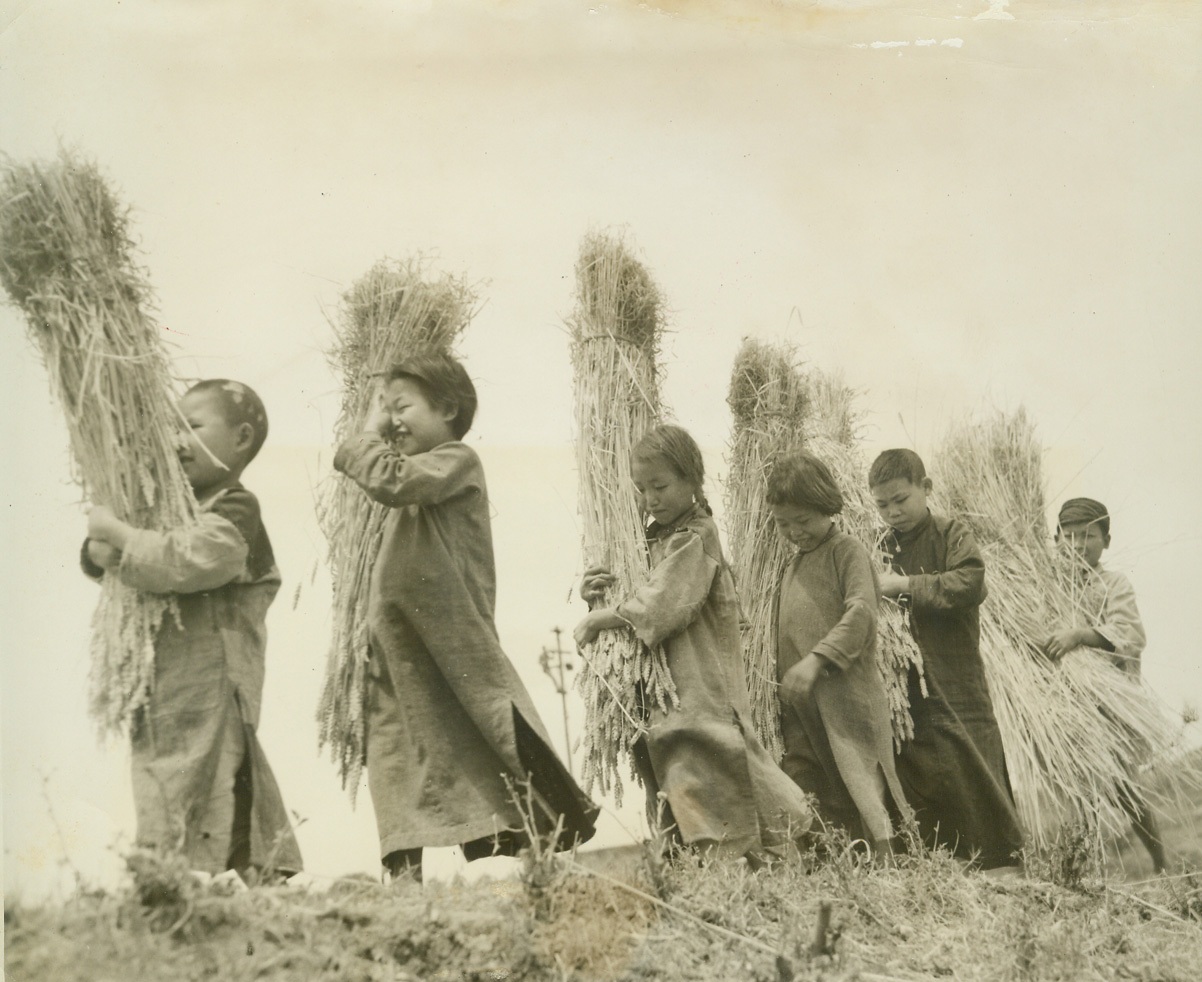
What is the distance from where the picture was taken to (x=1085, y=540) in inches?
172

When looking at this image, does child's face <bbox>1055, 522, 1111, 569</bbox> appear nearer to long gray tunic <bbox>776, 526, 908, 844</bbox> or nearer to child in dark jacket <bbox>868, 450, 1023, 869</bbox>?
child in dark jacket <bbox>868, 450, 1023, 869</bbox>

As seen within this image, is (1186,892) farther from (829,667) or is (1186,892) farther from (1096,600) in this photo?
(829,667)

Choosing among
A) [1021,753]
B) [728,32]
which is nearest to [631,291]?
[728,32]

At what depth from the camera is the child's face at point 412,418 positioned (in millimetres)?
3535

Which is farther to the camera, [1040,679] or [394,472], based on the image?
[1040,679]

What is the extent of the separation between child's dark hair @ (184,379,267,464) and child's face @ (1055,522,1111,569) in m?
2.73

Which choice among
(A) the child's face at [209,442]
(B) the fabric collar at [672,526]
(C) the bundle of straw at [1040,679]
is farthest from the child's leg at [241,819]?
(C) the bundle of straw at [1040,679]

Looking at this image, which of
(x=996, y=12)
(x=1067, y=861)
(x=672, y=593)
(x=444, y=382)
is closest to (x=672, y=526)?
(x=672, y=593)

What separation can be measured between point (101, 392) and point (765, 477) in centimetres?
205

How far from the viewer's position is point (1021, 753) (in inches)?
164

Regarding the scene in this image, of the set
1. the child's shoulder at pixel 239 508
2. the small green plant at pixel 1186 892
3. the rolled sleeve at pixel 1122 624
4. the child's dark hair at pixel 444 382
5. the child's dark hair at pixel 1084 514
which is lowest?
the small green plant at pixel 1186 892

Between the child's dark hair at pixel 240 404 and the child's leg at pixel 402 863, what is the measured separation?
3.74 feet

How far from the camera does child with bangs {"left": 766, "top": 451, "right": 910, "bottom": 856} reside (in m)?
3.89

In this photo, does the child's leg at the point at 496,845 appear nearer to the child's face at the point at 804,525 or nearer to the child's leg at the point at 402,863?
the child's leg at the point at 402,863
